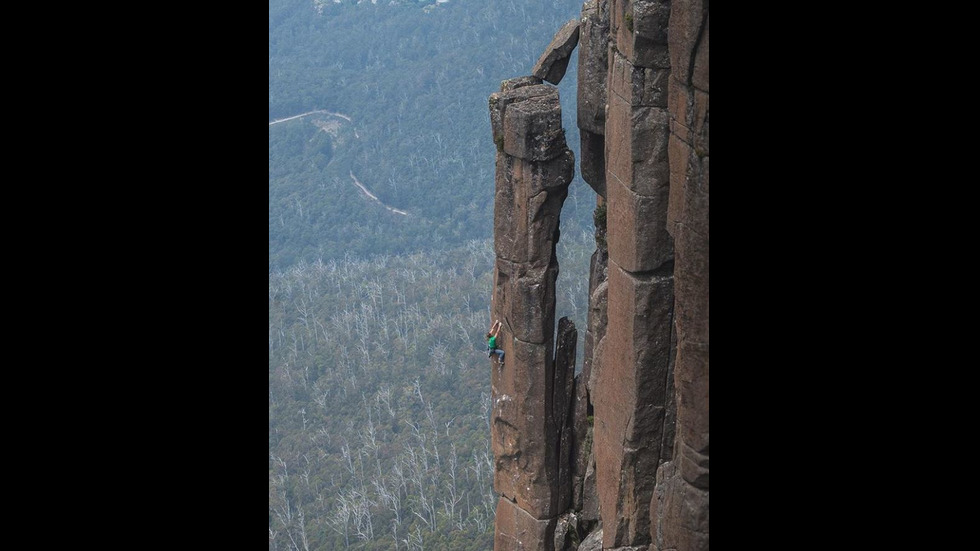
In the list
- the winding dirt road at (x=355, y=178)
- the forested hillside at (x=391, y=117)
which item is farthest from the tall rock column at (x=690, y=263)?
the winding dirt road at (x=355, y=178)

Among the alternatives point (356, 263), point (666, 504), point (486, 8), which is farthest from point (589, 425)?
point (486, 8)

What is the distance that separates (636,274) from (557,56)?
7.59 meters

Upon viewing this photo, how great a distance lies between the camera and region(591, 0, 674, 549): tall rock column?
14133mm

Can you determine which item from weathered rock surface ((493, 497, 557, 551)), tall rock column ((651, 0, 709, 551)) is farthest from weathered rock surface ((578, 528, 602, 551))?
tall rock column ((651, 0, 709, 551))

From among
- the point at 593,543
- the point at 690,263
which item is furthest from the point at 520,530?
the point at 690,263

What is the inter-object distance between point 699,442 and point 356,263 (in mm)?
59733

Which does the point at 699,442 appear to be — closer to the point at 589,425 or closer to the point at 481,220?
the point at 589,425

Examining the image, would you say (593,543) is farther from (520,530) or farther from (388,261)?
(388,261)

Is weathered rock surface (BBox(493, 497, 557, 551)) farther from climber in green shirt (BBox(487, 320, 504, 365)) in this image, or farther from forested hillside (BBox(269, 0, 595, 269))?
forested hillside (BBox(269, 0, 595, 269))

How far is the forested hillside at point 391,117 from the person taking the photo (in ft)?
243

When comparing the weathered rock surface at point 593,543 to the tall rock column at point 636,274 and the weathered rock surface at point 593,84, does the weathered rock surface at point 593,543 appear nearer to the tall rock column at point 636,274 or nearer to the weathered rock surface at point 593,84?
the tall rock column at point 636,274

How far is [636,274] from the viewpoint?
48.9 feet

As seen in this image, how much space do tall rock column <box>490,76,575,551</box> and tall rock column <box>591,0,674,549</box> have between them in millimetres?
4349
